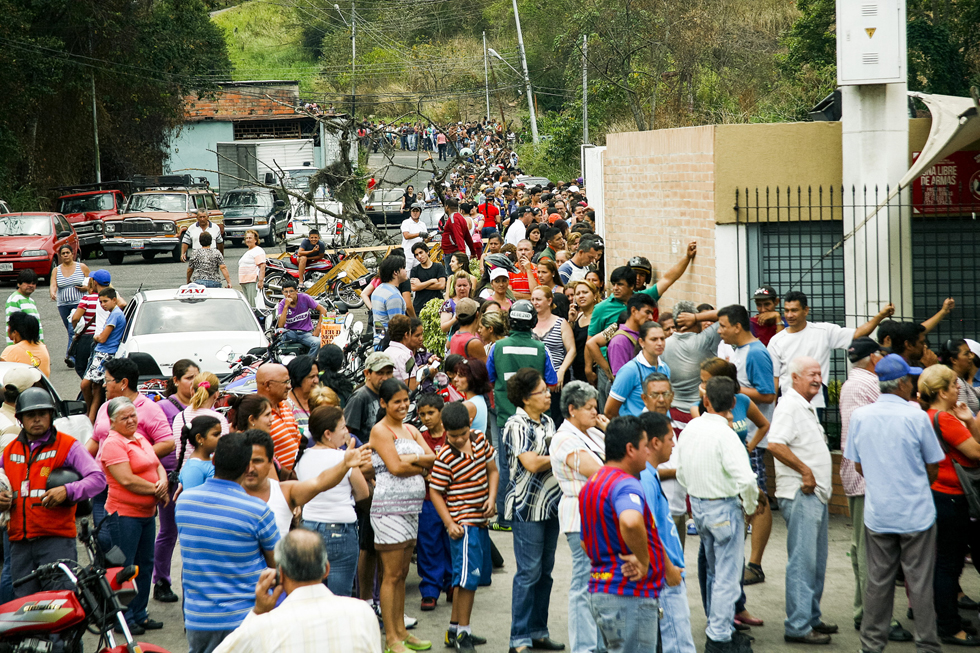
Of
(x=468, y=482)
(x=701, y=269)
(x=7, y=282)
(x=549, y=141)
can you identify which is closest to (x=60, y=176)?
(x=7, y=282)

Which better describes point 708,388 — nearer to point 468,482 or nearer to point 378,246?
point 468,482

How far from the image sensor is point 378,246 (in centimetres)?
2077

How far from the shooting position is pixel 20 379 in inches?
307

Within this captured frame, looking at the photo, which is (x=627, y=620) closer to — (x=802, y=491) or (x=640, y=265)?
(x=802, y=491)

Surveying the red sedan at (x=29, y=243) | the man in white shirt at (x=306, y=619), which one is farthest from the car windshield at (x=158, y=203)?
the man in white shirt at (x=306, y=619)

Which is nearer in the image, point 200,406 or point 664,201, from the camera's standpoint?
point 200,406

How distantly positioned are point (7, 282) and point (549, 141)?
69.4 ft

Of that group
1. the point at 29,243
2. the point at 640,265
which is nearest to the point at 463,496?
the point at 640,265

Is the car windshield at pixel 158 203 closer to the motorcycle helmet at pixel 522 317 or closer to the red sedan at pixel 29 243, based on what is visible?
the red sedan at pixel 29 243

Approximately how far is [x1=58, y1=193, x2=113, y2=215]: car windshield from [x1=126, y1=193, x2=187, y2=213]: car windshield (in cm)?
111

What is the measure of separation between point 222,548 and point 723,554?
3.00m

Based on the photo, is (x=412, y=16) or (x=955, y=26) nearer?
(x=955, y=26)

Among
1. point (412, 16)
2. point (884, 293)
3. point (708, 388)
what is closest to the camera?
point (708, 388)

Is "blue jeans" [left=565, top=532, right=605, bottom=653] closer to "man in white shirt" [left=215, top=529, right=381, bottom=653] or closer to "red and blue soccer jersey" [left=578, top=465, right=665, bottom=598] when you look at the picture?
"red and blue soccer jersey" [left=578, top=465, right=665, bottom=598]
